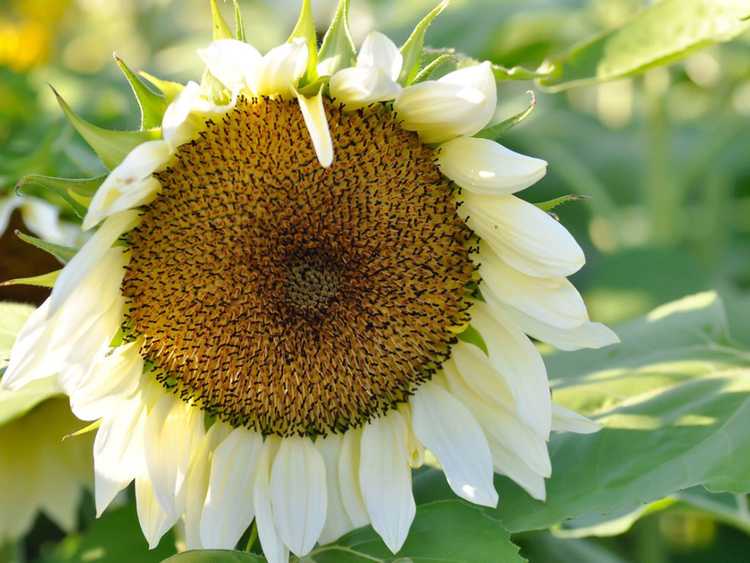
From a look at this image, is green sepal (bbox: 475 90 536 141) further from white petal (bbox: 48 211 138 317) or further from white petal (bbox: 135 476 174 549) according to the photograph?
white petal (bbox: 135 476 174 549)

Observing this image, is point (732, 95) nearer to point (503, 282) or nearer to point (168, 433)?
point (503, 282)

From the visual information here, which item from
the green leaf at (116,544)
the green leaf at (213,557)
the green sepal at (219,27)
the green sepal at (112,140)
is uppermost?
the green sepal at (219,27)

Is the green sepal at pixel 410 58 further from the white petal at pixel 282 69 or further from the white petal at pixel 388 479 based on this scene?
the white petal at pixel 388 479

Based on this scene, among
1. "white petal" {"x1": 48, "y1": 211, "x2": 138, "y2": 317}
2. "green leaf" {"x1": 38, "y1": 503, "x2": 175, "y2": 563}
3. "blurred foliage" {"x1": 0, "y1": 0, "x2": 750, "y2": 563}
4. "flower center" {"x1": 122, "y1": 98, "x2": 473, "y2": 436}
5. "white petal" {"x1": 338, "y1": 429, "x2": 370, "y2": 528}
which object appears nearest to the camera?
"white petal" {"x1": 48, "y1": 211, "x2": 138, "y2": 317}

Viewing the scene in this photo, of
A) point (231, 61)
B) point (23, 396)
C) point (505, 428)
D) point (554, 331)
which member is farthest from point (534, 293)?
point (23, 396)

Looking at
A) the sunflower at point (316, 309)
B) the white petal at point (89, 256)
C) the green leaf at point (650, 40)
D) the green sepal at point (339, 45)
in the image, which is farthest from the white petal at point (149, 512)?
the green leaf at point (650, 40)

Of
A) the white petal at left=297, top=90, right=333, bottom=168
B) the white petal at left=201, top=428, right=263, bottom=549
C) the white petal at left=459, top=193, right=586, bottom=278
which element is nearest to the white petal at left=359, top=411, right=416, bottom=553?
the white petal at left=201, top=428, right=263, bottom=549

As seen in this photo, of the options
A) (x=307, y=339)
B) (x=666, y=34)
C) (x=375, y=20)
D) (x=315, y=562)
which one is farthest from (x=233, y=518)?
(x=375, y=20)
